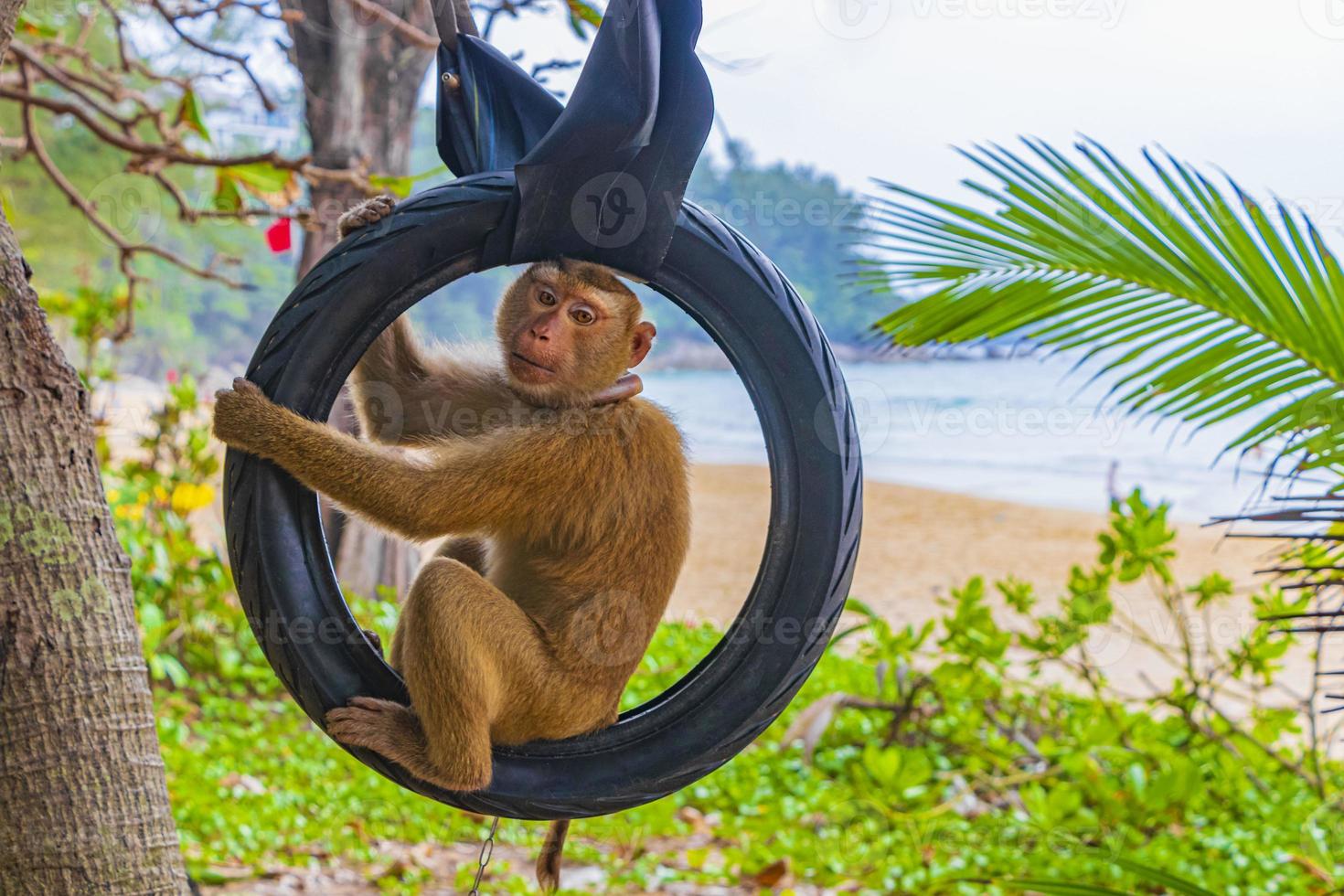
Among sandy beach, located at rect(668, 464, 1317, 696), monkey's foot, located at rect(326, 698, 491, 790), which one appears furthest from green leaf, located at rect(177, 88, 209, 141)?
sandy beach, located at rect(668, 464, 1317, 696)

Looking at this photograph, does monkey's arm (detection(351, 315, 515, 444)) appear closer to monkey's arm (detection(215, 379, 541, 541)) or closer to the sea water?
monkey's arm (detection(215, 379, 541, 541))

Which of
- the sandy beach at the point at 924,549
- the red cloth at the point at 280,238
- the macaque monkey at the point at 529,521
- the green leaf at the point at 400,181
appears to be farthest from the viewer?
the sandy beach at the point at 924,549

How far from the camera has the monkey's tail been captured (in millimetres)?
1946

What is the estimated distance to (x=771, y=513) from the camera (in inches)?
64.7

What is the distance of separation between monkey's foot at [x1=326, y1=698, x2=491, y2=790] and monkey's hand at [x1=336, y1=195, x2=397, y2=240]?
717 mm

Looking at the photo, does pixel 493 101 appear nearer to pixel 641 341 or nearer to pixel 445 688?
pixel 641 341

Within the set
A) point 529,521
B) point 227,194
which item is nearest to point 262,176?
point 227,194

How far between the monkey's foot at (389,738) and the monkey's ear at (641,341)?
2.40ft

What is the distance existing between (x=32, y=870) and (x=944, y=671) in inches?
129

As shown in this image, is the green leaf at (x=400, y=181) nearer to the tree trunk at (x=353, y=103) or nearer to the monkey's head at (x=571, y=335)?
the monkey's head at (x=571, y=335)

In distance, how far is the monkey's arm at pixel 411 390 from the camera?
216cm

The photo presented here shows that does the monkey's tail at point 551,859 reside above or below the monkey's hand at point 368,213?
below

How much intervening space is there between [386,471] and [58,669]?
65cm

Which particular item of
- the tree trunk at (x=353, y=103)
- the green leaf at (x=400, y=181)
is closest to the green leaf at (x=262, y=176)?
Result: the green leaf at (x=400, y=181)
